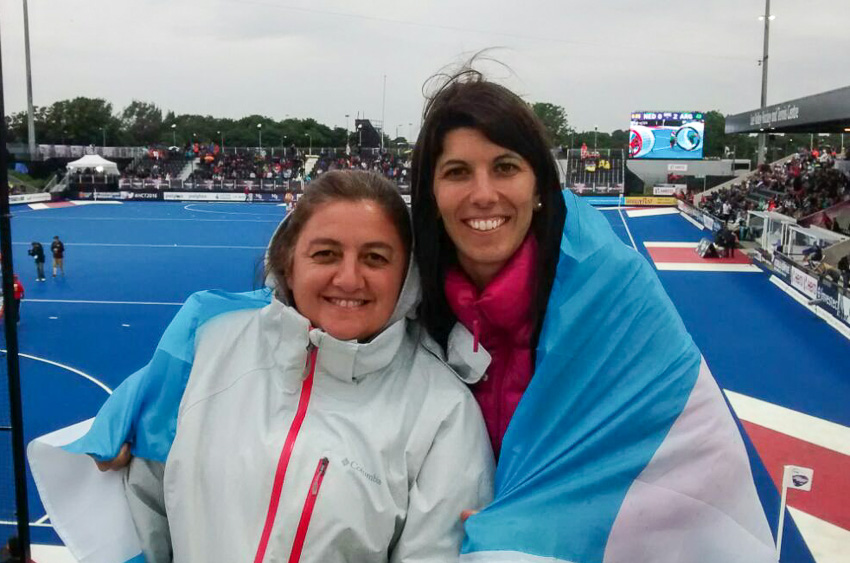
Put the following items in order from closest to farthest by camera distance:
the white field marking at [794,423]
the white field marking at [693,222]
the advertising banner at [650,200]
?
the white field marking at [794,423], the white field marking at [693,222], the advertising banner at [650,200]

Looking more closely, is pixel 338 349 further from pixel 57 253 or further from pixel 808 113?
pixel 808 113

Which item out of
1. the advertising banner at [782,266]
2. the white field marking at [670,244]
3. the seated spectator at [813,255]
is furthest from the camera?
the white field marking at [670,244]

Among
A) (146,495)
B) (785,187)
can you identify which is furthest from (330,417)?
(785,187)

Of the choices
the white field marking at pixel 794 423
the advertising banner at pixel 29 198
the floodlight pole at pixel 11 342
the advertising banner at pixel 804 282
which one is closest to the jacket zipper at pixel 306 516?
the floodlight pole at pixel 11 342

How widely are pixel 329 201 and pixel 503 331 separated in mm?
618

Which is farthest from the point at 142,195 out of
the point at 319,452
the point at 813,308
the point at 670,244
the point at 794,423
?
the point at 319,452

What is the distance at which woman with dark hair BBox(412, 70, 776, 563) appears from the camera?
1.78 m

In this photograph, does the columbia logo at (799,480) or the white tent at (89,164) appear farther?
the white tent at (89,164)

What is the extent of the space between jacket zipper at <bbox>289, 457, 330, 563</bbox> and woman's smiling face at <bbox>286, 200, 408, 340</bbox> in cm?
39

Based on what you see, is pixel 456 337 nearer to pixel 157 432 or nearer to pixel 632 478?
pixel 632 478

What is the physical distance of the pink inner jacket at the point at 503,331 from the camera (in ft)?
7.00

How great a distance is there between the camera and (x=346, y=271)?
6.76 feet

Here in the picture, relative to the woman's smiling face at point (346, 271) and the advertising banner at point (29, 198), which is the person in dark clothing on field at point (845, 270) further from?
the advertising banner at point (29, 198)

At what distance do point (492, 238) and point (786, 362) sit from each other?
1145 cm
